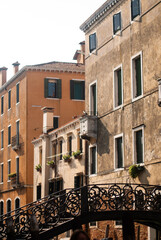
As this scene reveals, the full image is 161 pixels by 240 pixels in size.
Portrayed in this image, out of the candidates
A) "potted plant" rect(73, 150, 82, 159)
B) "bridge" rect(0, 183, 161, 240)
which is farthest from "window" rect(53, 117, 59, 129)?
"bridge" rect(0, 183, 161, 240)

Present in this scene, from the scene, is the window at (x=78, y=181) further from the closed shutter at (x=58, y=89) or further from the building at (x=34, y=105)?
the closed shutter at (x=58, y=89)

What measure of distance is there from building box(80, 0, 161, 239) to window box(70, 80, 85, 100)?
1275 centimetres

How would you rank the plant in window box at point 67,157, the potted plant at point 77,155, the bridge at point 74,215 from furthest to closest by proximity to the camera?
the plant in window box at point 67,157, the potted plant at point 77,155, the bridge at point 74,215

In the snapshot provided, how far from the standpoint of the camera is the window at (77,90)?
1764 inches

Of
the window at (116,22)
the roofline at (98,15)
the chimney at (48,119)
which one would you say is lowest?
the chimney at (48,119)

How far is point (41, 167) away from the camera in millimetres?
39469

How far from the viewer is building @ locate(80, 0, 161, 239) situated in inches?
952

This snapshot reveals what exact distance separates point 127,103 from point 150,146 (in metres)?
3.11

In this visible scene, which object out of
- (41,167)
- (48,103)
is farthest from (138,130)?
(48,103)

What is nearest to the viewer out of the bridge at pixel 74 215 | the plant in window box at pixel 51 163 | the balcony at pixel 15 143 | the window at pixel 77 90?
the bridge at pixel 74 215

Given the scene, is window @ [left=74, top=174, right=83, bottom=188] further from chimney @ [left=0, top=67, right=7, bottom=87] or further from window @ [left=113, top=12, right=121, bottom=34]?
chimney @ [left=0, top=67, right=7, bottom=87]

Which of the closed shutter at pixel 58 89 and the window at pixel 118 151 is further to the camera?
the closed shutter at pixel 58 89

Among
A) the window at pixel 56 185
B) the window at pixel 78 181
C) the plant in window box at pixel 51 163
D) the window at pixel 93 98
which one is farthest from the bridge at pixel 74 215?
the plant in window box at pixel 51 163

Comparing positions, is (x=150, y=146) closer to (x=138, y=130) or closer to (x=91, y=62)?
(x=138, y=130)
